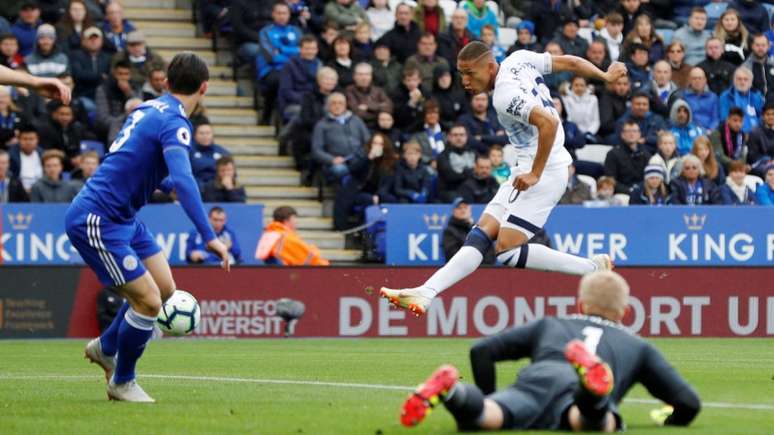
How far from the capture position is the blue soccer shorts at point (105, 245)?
1080 cm

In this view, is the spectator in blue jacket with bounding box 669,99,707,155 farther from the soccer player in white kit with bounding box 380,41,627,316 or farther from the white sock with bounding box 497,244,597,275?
the white sock with bounding box 497,244,597,275

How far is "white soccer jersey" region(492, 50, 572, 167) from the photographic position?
13391mm

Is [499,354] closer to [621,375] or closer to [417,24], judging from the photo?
[621,375]

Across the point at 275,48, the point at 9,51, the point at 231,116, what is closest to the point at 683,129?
the point at 275,48

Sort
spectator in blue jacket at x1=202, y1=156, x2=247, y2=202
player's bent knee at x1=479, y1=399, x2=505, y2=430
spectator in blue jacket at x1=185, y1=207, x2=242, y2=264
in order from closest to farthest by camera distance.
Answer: player's bent knee at x1=479, y1=399, x2=505, y2=430
spectator in blue jacket at x1=185, y1=207, x2=242, y2=264
spectator in blue jacket at x1=202, y1=156, x2=247, y2=202

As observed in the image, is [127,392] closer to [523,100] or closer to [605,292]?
[605,292]

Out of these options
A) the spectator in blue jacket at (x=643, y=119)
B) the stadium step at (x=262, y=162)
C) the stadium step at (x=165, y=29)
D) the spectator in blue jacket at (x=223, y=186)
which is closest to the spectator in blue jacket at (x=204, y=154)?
the spectator in blue jacket at (x=223, y=186)

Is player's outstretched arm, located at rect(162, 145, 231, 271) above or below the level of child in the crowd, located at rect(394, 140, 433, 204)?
above

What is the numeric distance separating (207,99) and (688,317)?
8.80 metres

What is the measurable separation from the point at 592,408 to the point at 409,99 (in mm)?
17283

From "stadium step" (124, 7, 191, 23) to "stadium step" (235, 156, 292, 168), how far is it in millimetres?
3242

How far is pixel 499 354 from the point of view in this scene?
873 centimetres

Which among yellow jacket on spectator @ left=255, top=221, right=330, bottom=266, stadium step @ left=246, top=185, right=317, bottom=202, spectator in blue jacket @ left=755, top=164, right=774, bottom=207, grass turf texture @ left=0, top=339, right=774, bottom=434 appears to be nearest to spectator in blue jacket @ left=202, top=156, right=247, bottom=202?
yellow jacket on spectator @ left=255, top=221, right=330, bottom=266

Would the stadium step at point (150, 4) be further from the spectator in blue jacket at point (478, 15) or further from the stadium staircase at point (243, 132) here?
the spectator in blue jacket at point (478, 15)
